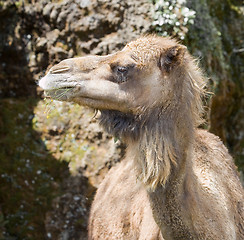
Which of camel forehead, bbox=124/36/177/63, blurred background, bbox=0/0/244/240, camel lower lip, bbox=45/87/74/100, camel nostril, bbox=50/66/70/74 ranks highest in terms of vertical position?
camel forehead, bbox=124/36/177/63

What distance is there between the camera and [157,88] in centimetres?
315

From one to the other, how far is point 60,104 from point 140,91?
10.0ft

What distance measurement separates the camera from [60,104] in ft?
20.0

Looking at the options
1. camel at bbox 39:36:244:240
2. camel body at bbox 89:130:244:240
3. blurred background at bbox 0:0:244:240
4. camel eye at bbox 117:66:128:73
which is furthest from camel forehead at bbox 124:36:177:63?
blurred background at bbox 0:0:244:240

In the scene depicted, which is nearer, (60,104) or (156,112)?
(156,112)

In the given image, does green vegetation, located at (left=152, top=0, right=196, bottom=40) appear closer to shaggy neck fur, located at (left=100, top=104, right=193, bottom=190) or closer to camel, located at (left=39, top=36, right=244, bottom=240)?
camel, located at (left=39, top=36, right=244, bottom=240)

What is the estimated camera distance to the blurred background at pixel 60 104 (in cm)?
586

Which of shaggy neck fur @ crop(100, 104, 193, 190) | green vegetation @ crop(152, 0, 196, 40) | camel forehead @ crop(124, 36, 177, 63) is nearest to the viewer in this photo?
shaggy neck fur @ crop(100, 104, 193, 190)

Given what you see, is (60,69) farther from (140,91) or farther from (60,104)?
(60,104)

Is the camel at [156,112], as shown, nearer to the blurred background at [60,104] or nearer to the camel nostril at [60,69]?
the camel nostril at [60,69]

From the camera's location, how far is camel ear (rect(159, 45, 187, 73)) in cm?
314

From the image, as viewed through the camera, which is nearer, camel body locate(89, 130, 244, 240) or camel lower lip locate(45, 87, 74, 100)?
camel lower lip locate(45, 87, 74, 100)

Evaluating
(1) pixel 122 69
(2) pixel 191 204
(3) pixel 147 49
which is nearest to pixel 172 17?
(3) pixel 147 49

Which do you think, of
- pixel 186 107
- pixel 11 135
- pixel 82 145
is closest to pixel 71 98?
pixel 186 107
